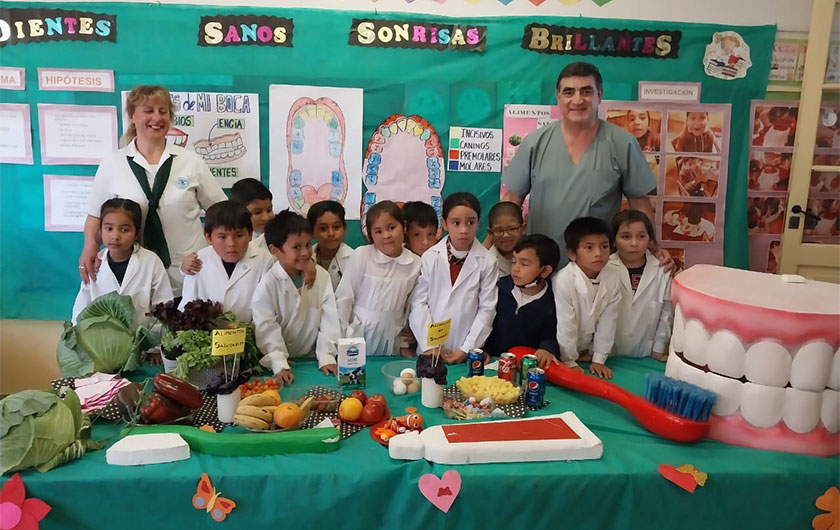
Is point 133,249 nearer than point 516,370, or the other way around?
point 516,370

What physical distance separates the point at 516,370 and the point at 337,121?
74.5 inches

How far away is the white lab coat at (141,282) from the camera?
8.45 ft

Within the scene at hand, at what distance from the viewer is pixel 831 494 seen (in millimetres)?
1671

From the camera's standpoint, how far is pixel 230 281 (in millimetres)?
2406

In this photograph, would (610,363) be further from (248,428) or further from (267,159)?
(267,159)

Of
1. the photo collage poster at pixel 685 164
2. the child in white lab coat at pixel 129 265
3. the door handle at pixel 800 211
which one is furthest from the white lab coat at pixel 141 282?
the door handle at pixel 800 211

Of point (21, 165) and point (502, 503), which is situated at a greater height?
point (21, 165)

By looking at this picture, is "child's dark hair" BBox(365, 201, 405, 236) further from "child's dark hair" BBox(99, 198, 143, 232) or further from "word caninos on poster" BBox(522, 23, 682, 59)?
"word caninos on poster" BBox(522, 23, 682, 59)

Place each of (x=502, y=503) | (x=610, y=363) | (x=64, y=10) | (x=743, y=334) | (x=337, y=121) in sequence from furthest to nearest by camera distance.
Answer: (x=337, y=121), (x=64, y=10), (x=610, y=363), (x=743, y=334), (x=502, y=503)

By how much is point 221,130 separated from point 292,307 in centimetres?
140

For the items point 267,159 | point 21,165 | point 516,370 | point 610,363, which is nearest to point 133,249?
point 267,159

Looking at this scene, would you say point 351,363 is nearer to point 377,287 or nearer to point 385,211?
point 377,287

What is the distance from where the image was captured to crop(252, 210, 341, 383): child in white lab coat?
2303 mm

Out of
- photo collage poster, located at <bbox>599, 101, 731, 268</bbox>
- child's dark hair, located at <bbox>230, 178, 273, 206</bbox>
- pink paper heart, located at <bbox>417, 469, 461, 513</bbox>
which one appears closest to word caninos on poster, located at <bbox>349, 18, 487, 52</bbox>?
photo collage poster, located at <bbox>599, 101, 731, 268</bbox>
